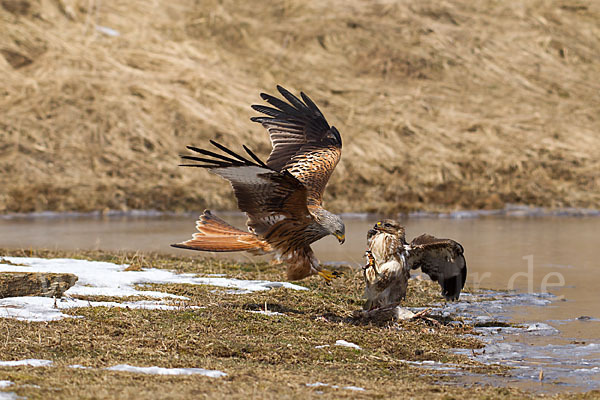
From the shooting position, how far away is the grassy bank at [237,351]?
470 centimetres

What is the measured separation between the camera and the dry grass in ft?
89.5

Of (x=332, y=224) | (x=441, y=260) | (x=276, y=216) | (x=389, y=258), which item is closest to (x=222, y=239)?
(x=276, y=216)

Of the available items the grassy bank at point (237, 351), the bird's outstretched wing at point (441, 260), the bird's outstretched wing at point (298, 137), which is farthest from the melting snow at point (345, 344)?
the bird's outstretched wing at point (298, 137)

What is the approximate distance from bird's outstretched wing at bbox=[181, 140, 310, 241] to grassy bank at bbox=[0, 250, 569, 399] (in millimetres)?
838

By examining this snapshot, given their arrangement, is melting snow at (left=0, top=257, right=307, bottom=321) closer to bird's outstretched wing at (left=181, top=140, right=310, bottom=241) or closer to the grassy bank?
the grassy bank

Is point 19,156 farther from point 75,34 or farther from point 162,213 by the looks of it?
point 75,34

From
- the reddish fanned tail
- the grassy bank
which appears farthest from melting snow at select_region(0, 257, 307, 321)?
the reddish fanned tail

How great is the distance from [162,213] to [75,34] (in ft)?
50.0

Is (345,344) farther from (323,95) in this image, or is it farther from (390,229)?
(323,95)

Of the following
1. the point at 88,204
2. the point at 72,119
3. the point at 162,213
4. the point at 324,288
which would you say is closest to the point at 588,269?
the point at 324,288

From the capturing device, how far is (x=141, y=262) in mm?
10914

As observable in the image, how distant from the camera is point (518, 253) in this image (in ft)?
49.3

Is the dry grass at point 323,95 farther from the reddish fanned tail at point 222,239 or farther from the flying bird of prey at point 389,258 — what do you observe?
the flying bird of prey at point 389,258

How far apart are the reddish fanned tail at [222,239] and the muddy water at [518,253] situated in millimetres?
2562
